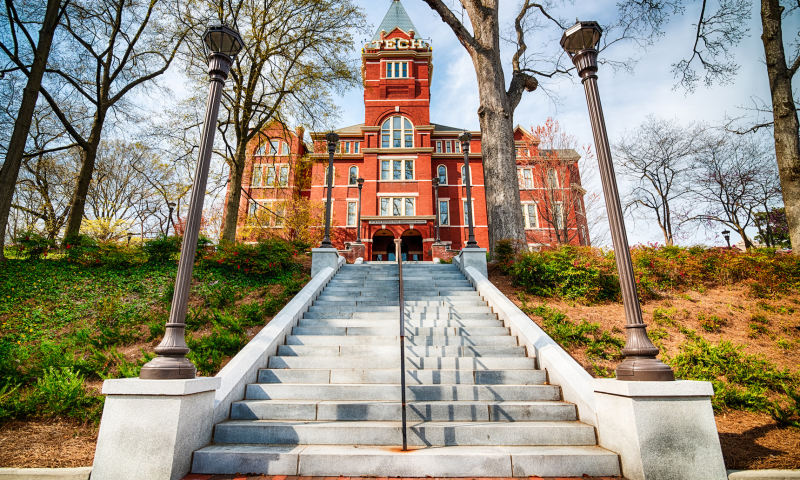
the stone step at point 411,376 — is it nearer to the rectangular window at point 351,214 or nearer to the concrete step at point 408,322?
the concrete step at point 408,322

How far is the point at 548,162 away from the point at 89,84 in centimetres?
2466

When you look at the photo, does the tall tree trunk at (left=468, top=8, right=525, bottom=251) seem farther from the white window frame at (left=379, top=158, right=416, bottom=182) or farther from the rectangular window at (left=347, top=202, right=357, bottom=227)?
the rectangular window at (left=347, top=202, right=357, bottom=227)

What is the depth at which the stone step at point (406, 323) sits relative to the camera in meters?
6.39

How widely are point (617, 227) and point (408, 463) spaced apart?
3.30 meters

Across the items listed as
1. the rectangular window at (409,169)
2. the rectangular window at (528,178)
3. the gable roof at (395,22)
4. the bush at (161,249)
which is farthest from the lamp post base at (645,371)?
the gable roof at (395,22)

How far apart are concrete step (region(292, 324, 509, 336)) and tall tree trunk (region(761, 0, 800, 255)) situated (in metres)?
9.33

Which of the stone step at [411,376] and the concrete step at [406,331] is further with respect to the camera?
the concrete step at [406,331]

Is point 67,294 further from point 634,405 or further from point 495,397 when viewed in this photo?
point 634,405

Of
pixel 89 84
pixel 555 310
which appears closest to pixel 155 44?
pixel 89 84

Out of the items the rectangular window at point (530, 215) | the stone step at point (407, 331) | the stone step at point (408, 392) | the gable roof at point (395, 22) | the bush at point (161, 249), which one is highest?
the gable roof at point (395, 22)

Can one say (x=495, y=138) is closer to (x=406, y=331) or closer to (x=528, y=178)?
(x=406, y=331)

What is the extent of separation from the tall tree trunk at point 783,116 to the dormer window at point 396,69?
78.7ft

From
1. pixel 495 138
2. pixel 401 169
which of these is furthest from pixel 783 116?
pixel 401 169

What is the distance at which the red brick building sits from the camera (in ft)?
90.1
